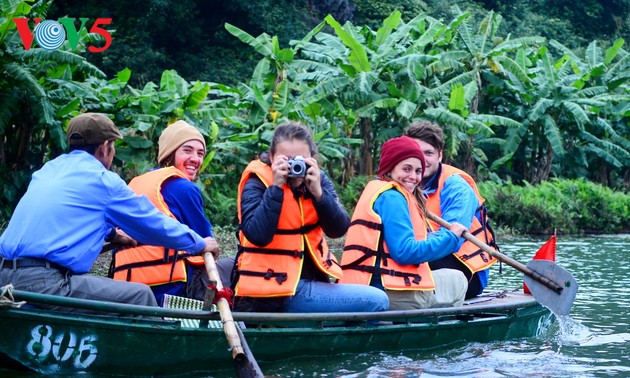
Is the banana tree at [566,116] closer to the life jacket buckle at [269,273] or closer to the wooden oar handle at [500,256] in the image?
the wooden oar handle at [500,256]

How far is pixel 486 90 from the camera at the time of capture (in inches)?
714

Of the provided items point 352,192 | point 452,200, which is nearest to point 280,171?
point 452,200

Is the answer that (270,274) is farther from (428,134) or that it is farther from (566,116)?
(566,116)

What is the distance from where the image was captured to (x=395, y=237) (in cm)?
555

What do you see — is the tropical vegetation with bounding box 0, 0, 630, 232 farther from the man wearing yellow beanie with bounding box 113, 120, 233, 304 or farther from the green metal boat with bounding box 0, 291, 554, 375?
the green metal boat with bounding box 0, 291, 554, 375

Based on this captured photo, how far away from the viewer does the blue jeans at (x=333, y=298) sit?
5.22 meters

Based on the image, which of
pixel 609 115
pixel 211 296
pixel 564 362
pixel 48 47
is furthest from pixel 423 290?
pixel 609 115

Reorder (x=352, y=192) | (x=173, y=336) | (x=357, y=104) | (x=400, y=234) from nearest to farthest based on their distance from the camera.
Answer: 1. (x=173, y=336)
2. (x=400, y=234)
3. (x=352, y=192)
4. (x=357, y=104)

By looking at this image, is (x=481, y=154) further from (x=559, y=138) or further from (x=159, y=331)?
(x=159, y=331)

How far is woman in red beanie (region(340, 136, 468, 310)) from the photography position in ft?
18.2

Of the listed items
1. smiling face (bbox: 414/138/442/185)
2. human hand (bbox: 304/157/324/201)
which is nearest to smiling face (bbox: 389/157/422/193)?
smiling face (bbox: 414/138/442/185)

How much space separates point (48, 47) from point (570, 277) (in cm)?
646

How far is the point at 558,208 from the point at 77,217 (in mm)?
11872

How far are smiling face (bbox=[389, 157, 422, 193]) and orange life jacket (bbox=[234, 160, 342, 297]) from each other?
2.45 feet
